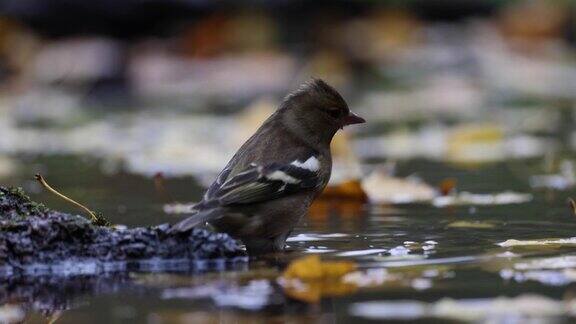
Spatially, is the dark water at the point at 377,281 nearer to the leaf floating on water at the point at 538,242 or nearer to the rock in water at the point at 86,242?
the leaf floating on water at the point at 538,242

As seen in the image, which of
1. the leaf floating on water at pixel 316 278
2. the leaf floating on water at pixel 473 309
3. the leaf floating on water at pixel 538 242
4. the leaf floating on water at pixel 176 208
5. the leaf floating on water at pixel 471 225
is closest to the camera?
the leaf floating on water at pixel 473 309

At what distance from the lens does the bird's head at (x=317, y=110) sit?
6.65 meters

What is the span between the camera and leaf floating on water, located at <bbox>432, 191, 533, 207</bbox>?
25.3 ft

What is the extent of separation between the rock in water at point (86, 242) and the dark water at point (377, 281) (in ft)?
0.59

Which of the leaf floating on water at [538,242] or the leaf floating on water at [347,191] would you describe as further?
the leaf floating on water at [347,191]

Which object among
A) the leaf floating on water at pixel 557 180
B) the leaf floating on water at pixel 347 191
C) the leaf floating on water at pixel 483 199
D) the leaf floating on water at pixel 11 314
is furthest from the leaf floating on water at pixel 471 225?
the leaf floating on water at pixel 11 314

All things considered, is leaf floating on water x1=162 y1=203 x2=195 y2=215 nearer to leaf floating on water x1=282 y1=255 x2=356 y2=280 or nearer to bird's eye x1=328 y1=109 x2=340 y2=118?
bird's eye x1=328 y1=109 x2=340 y2=118

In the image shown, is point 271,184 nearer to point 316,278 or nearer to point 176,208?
point 316,278

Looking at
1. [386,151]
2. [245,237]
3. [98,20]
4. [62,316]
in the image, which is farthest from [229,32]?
[62,316]

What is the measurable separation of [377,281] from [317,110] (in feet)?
6.87

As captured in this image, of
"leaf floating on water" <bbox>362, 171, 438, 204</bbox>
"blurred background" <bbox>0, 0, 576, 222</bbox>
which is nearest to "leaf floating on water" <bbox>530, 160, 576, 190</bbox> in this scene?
"blurred background" <bbox>0, 0, 576, 222</bbox>

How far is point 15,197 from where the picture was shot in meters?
5.64

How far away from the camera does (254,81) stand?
51.8ft

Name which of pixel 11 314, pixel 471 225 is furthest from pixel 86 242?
pixel 471 225
